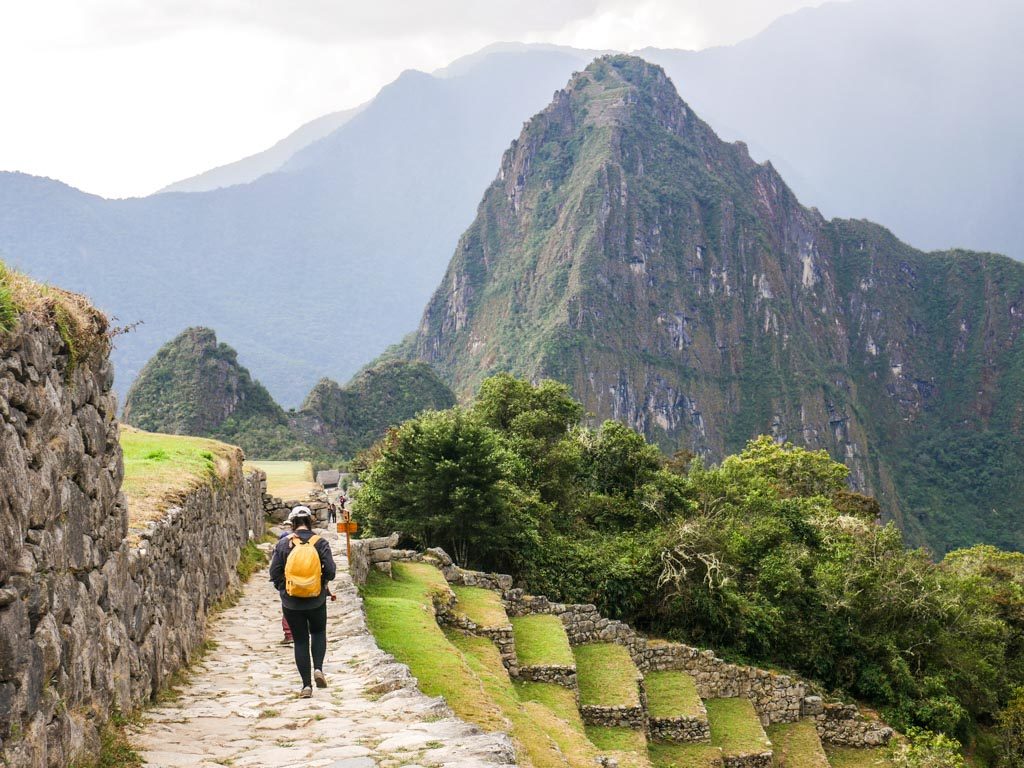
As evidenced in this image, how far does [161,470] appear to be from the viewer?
472 inches

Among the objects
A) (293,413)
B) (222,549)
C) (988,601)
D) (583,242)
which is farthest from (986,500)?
(222,549)

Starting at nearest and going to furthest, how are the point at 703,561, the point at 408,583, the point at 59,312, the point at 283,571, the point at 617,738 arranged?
1. the point at 59,312
2. the point at 283,571
3. the point at 617,738
4. the point at 408,583
5. the point at 703,561

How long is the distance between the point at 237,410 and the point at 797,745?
288ft

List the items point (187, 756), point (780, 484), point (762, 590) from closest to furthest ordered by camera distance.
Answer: point (187, 756), point (762, 590), point (780, 484)

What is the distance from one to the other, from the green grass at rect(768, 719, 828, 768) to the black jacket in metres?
14.7

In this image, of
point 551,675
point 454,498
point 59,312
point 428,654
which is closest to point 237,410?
point 454,498

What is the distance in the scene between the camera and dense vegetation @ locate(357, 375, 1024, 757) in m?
24.1

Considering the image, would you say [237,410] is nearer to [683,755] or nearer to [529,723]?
[683,755]

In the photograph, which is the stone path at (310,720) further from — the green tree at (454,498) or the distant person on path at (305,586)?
the green tree at (454,498)

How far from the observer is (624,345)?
180 m

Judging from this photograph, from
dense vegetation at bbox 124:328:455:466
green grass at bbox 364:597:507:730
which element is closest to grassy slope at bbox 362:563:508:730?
green grass at bbox 364:597:507:730

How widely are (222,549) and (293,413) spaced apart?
9242cm

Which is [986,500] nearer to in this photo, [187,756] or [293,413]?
[293,413]

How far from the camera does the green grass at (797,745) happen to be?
19219mm
